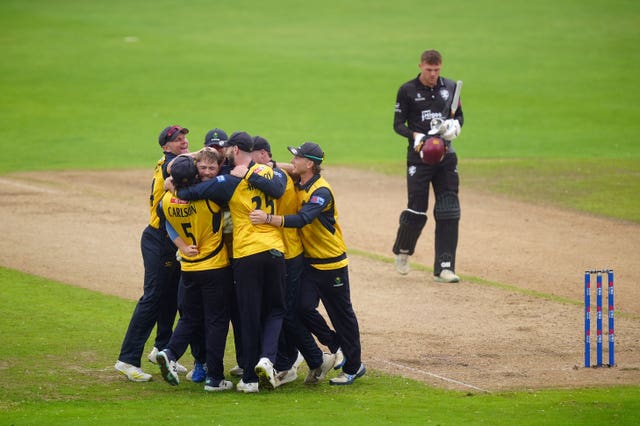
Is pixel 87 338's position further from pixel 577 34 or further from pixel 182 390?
pixel 577 34

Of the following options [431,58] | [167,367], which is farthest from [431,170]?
[167,367]

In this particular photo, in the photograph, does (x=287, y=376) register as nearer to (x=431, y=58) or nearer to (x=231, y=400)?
(x=231, y=400)

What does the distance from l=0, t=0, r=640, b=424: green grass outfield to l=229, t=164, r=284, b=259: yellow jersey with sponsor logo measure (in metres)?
1.25

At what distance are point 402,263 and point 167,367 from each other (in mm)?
5429

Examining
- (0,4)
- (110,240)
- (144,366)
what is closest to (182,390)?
(144,366)

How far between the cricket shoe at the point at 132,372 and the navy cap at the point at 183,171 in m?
1.74

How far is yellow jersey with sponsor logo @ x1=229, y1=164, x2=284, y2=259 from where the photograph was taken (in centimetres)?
903

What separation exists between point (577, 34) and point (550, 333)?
28775mm

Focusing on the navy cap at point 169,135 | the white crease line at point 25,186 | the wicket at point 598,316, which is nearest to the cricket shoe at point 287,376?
the navy cap at point 169,135

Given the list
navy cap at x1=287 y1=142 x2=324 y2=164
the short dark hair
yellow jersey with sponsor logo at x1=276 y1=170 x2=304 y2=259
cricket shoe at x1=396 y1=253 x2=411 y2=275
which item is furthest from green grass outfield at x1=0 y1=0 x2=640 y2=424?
the short dark hair

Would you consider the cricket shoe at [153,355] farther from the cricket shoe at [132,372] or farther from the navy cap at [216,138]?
the navy cap at [216,138]

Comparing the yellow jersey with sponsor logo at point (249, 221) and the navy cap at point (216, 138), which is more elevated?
the navy cap at point (216, 138)

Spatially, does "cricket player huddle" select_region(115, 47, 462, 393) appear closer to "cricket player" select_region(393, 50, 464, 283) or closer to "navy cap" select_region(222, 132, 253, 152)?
"navy cap" select_region(222, 132, 253, 152)

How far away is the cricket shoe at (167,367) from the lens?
29.6ft
